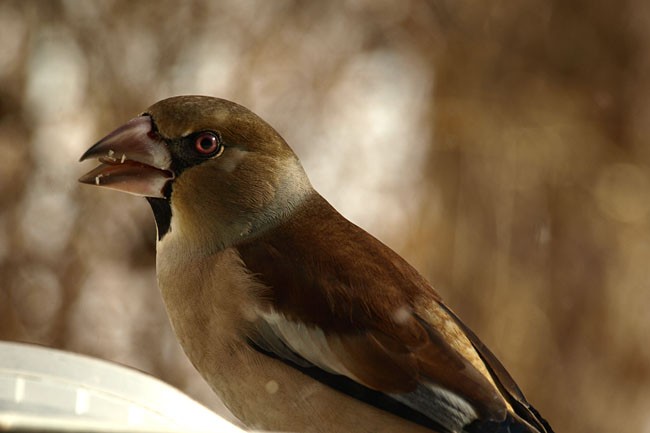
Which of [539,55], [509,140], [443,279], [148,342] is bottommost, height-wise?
[148,342]

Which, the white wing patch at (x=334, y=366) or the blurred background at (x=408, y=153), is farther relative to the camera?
the blurred background at (x=408, y=153)

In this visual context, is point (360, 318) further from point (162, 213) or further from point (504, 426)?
point (162, 213)

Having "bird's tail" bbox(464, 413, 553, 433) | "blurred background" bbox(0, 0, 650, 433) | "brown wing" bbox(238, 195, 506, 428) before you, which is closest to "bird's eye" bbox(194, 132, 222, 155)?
"brown wing" bbox(238, 195, 506, 428)

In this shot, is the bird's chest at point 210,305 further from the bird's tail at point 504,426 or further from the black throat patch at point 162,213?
the bird's tail at point 504,426

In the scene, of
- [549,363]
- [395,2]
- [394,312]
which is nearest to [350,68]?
[395,2]

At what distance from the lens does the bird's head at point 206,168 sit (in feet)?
3.50

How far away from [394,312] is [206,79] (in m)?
2.08

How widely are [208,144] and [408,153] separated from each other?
2.31 meters

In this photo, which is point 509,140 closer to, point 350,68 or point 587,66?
point 587,66

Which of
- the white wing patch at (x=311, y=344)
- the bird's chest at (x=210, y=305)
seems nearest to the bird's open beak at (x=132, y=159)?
the bird's chest at (x=210, y=305)

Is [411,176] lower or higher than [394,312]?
higher

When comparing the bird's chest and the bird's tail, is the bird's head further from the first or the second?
the bird's tail

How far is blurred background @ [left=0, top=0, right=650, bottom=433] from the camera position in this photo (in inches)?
112

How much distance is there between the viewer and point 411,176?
11.1 feet
